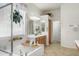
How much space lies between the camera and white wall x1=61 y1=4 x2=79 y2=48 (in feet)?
5.78

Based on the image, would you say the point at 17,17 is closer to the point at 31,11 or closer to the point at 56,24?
the point at 31,11

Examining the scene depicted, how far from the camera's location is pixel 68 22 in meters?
1.79

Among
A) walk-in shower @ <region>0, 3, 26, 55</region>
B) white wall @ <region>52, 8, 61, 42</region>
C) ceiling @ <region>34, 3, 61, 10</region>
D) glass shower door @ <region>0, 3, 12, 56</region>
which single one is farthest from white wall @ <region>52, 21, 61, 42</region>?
glass shower door @ <region>0, 3, 12, 56</region>

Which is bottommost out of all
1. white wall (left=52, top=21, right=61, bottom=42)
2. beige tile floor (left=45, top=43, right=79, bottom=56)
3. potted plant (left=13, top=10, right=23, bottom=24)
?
beige tile floor (left=45, top=43, right=79, bottom=56)

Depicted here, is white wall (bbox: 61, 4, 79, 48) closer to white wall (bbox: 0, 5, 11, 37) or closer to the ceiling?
the ceiling

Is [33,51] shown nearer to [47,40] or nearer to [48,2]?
[47,40]

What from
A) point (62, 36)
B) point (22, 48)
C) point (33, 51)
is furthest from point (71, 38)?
point (22, 48)

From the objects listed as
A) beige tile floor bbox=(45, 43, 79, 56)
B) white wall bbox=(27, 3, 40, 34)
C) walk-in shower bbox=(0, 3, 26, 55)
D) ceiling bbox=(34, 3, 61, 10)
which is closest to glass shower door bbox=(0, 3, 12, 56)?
walk-in shower bbox=(0, 3, 26, 55)

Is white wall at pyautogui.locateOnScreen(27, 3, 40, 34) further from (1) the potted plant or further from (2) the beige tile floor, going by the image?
(2) the beige tile floor

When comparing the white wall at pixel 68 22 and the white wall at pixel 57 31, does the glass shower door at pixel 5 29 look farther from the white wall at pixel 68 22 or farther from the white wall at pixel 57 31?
the white wall at pixel 68 22

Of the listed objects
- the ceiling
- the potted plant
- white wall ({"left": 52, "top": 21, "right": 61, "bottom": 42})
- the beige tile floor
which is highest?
the ceiling

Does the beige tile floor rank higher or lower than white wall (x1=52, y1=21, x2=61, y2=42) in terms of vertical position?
lower

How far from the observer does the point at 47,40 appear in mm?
1825

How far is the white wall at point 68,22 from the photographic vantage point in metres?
1.76
